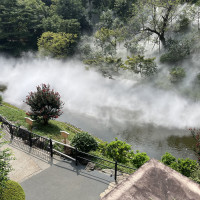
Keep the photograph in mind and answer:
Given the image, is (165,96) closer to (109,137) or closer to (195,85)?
(195,85)

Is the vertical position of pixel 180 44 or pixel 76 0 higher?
pixel 76 0

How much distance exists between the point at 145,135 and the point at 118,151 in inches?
278

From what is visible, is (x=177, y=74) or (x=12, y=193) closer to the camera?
(x=12, y=193)

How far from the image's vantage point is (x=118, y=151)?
1179 centimetres

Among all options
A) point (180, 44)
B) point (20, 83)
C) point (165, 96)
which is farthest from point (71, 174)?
point (180, 44)

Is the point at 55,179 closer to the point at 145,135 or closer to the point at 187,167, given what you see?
the point at 187,167

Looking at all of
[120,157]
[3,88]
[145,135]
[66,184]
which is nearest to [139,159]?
[120,157]

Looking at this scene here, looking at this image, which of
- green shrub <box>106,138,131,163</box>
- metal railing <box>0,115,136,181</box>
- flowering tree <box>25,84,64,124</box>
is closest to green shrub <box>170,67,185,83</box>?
flowering tree <box>25,84,64,124</box>

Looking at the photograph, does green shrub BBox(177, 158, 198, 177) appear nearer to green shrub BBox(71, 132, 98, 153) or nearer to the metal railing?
the metal railing

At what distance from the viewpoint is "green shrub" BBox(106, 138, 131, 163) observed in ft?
38.3

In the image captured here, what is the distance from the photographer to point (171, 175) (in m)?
5.55

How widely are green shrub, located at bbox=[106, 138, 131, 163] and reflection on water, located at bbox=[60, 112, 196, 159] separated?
184 inches

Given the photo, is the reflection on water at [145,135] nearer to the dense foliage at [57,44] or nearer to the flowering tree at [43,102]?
the flowering tree at [43,102]

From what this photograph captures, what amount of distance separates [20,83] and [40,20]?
16.1 meters
